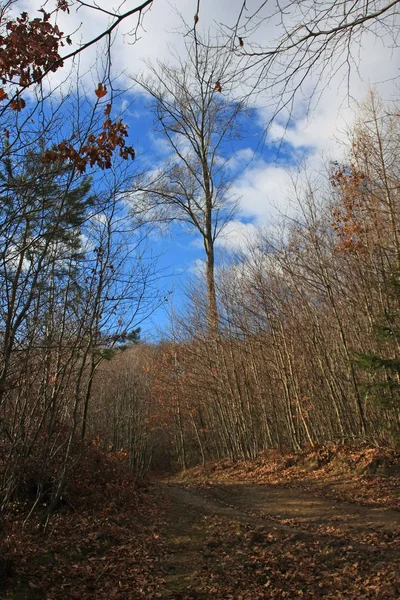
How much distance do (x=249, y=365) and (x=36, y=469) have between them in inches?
350

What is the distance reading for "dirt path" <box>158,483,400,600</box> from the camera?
3992 millimetres

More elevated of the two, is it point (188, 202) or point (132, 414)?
point (188, 202)

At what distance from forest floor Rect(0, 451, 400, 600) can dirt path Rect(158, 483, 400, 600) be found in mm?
12

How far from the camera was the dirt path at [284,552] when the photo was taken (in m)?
3.99

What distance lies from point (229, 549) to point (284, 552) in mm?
649

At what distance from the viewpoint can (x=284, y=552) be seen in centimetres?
483

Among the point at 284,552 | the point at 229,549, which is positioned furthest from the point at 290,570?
the point at 229,549

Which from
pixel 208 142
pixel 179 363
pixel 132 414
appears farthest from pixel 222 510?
pixel 208 142

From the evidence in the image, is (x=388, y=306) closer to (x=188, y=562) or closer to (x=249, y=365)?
(x=249, y=365)

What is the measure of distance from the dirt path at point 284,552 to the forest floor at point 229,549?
0.5 inches

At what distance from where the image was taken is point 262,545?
16.7ft

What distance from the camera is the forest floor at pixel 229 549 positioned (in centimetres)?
397

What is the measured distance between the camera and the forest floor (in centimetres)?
397

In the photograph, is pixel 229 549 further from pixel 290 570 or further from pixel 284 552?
pixel 290 570
